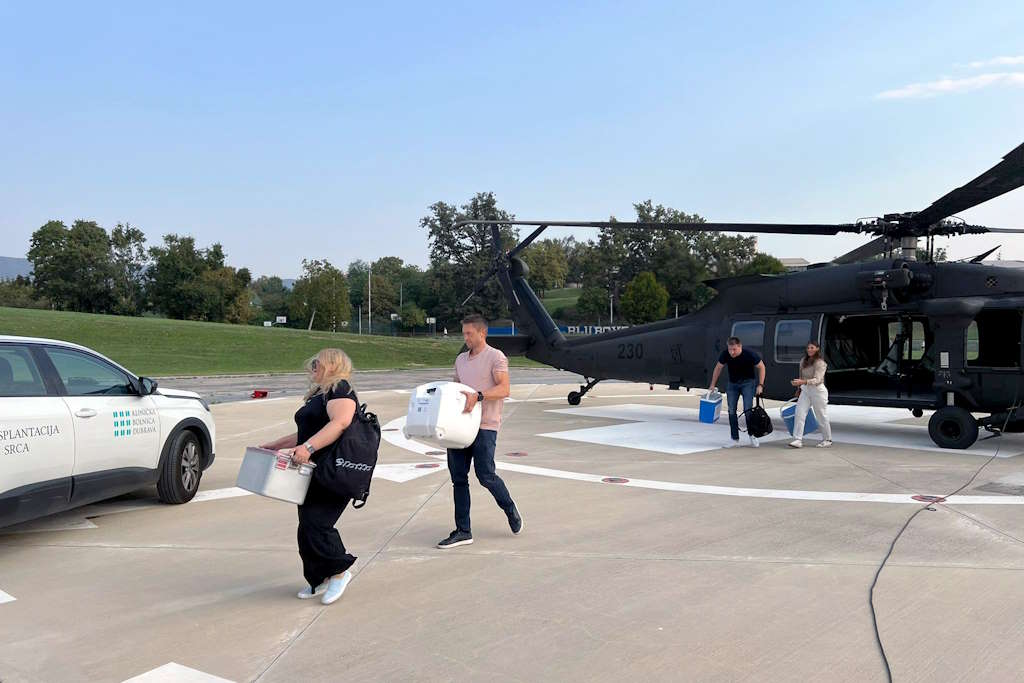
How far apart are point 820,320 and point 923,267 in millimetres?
1572

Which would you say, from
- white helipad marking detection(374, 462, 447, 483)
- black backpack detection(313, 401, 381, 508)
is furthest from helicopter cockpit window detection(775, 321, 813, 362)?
black backpack detection(313, 401, 381, 508)

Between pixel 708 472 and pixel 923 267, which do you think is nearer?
pixel 708 472

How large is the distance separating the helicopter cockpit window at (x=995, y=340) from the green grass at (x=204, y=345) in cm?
2704

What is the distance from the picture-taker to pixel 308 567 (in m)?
4.54

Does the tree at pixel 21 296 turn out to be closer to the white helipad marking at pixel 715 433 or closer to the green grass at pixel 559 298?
the green grass at pixel 559 298

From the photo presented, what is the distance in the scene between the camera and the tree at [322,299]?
253 feet

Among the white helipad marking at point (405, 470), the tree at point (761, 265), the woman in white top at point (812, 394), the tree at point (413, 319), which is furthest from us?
the tree at point (413, 319)

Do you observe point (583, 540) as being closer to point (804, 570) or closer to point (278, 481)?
point (804, 570)

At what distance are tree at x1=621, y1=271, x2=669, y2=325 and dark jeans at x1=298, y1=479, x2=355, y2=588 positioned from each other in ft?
188

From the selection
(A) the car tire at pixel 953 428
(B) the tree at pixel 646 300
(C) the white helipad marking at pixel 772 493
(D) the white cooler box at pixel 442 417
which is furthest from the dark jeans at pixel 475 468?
(B) the tree at pixel 646 300

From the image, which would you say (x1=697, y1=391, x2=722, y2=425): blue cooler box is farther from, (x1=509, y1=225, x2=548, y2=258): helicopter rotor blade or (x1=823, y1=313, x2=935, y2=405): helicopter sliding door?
(x1=509, y1=225, x2=548, y2=258): helicopter rotor blade

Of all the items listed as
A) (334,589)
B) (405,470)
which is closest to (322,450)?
(334,589)

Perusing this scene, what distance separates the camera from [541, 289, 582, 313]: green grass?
101 meters

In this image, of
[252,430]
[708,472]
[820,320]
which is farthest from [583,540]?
[252,430]
